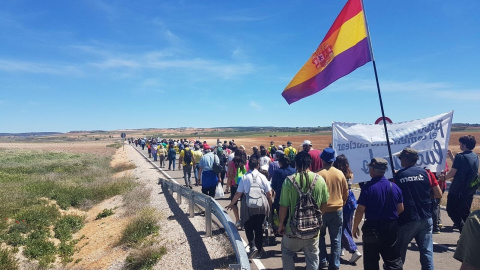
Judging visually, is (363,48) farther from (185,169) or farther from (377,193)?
(185,169)

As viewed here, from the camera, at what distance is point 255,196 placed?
5371 millimetres

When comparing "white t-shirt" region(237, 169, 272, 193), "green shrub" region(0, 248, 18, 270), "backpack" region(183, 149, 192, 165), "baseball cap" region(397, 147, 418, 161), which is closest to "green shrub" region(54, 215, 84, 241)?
"green shrub" region(0, 248, 18, 270)

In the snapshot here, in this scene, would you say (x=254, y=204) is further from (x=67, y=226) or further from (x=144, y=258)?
(x=67, y=226)

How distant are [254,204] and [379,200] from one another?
6.52 ft

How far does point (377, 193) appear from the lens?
404 centimetres

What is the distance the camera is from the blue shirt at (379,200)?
400 cm

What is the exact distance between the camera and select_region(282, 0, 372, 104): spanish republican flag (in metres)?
5.53

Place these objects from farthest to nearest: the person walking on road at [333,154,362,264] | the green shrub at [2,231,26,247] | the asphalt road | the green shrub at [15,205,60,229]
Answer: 1. the green shrub at [15,205,60,229]
2. the green shrub at [2,231,26,247]
3. the person walking on road at [333,154,362,264]
4. the asphalt road

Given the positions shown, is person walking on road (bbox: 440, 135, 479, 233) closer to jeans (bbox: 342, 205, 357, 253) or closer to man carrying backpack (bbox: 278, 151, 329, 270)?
jeans (bbox: 342, 205, 357, 253)

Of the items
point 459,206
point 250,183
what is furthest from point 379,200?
point 459,206

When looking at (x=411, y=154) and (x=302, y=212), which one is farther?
(x=411, y=154)

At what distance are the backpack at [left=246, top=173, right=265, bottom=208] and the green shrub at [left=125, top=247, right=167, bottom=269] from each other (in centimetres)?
219

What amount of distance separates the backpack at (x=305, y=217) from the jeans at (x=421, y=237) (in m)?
1.25

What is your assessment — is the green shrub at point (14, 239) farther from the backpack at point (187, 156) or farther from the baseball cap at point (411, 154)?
the baseball cap at point (411, 154)
